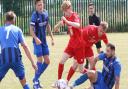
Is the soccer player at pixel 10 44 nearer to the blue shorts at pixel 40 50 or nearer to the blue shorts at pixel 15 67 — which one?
the blue shorts at pixel 15 67

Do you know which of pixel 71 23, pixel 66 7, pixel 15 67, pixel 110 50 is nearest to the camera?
pixel 110 50

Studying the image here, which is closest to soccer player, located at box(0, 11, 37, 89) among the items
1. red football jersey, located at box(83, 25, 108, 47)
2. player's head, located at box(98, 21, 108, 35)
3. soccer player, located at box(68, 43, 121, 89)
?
soccer player, located at box(68, 43, 121, 89)

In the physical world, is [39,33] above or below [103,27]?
below

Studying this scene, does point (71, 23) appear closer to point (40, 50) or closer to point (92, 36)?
point (92, 36)

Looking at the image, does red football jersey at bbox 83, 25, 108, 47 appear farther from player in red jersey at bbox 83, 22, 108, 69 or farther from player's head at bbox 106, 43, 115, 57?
player's head at bbox 106, 43, 115, 57

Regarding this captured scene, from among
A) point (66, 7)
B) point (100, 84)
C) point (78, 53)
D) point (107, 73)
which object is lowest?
point (100, 84)

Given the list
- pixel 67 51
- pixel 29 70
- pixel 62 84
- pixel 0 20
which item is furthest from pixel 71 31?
pixel 0 20

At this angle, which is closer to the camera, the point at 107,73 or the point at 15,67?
the point at 107,73

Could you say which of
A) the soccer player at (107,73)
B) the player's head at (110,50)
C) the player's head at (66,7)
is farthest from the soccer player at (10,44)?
the player's head at (66,7)

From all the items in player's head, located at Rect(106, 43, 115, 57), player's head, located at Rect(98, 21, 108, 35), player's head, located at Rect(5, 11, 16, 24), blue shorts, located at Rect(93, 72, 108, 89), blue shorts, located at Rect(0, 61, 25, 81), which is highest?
player's head, located at Rect(5, 11, 16, 24)

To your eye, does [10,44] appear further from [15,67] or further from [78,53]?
[78,53]

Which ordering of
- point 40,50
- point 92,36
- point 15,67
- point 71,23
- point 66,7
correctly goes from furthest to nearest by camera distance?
point 40,50
point 92,36
point 66,7
point 71,23
point 15,67

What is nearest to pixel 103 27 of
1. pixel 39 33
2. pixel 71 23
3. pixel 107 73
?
pixel 71 23

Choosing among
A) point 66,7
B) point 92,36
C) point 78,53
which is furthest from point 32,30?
point 92,36
